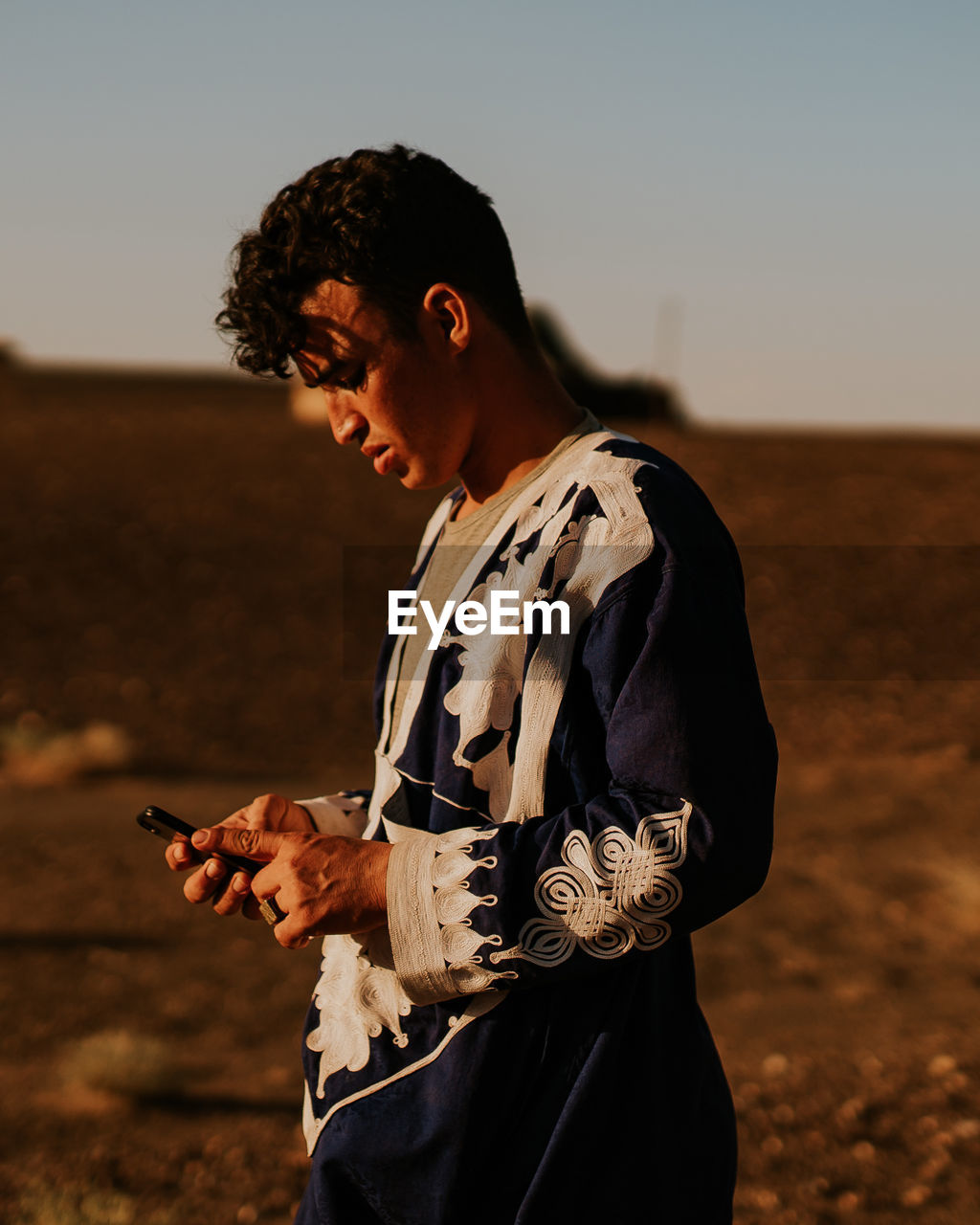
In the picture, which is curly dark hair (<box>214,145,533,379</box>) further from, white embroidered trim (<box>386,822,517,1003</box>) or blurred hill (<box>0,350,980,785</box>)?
blurred hill (<box>0,350,980,785</box>)

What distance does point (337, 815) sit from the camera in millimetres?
2080

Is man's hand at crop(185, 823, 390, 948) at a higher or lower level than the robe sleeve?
lower

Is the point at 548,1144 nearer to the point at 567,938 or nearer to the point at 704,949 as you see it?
the point at 567,938

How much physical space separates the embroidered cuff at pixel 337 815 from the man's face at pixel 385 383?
580 mm

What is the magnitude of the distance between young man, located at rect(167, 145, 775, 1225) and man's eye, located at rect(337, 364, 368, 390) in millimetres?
15

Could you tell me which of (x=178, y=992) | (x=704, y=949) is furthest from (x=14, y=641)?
(x=704, y=949)

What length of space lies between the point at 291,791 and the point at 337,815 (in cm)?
848

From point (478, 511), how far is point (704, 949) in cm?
534

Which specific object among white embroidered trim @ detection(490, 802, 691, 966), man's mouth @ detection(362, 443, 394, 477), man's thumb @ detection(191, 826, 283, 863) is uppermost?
man's mouth @ detection(362, 443, 394, 477)

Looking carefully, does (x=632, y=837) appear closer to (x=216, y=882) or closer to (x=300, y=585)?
(x=216, y=882)

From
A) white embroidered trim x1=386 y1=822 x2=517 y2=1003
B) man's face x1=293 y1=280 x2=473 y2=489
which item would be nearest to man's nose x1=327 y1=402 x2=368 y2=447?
man's face x1=293 y1=280 x2=473 y2=489

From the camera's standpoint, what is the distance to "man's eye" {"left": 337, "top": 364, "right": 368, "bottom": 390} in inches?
70.6

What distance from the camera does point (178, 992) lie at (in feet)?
20.2

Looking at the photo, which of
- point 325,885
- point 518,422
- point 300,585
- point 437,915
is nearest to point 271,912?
point 325,885
